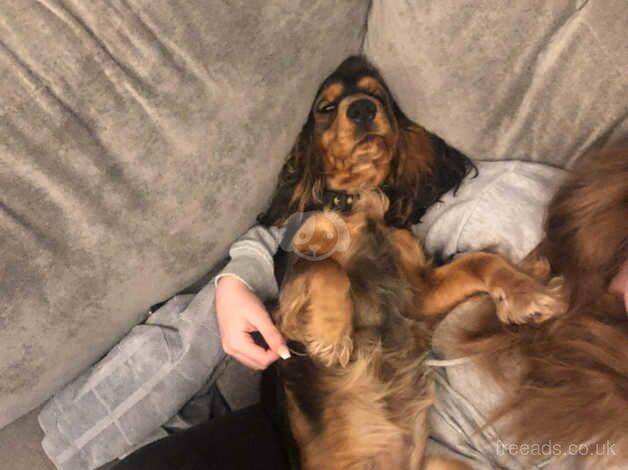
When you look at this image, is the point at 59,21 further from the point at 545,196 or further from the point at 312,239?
the point at 545,196

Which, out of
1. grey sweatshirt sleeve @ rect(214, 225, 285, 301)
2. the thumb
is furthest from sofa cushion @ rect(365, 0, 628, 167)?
the thumb

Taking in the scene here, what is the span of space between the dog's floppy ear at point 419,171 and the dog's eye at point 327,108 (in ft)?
0.40

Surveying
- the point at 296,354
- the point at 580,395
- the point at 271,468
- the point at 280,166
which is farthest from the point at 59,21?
the point at 580,395

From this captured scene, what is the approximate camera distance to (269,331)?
3.34ft

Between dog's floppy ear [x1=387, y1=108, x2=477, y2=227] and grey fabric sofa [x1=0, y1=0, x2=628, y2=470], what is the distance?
26 mm

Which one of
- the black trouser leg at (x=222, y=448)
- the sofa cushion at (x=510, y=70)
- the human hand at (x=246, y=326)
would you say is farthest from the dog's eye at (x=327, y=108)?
the black trouser leg at (x=222, y=448)

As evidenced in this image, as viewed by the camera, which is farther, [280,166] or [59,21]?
[280,166]

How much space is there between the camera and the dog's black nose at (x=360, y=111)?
1.07 m

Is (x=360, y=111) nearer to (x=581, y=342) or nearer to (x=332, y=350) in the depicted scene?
(x=332, y=350)

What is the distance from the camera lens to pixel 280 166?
3.83 feet

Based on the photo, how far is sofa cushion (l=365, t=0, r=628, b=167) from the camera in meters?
0.99

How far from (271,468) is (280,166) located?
55 cm

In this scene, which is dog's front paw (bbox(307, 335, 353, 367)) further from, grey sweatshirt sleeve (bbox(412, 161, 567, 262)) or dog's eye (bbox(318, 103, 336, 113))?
dog's eye (bbox(318, 103, 336, 113))

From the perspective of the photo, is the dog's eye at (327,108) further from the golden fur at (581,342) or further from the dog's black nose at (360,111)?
the golden fur at (581,342)
